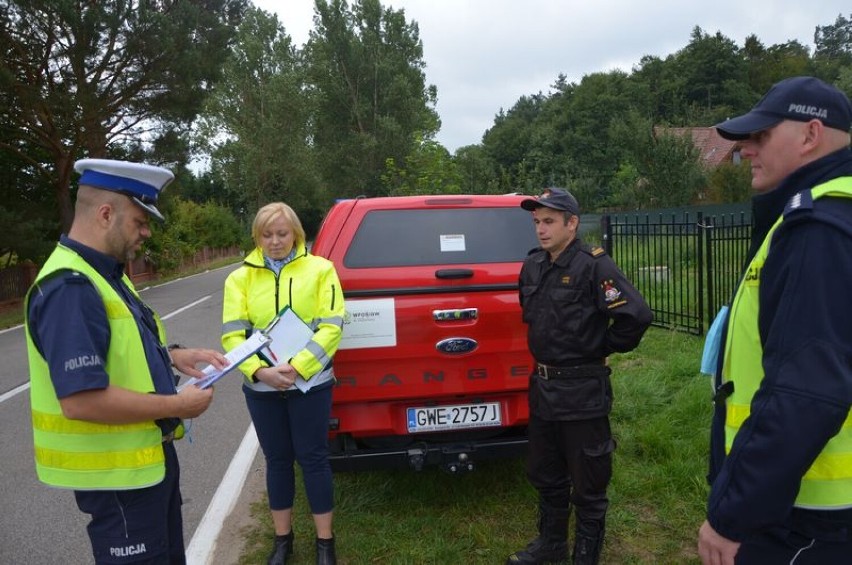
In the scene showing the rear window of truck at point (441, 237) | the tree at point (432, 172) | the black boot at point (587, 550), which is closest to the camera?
the black boot at point (587, 550)

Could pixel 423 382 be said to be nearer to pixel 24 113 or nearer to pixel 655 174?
pixel 24 113

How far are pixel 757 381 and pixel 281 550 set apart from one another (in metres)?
2.65

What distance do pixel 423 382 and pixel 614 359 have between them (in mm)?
4675

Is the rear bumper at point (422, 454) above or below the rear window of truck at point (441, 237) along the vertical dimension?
below

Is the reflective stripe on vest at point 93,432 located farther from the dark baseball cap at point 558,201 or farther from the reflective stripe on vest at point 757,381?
the dark baseball cap at point 558,201

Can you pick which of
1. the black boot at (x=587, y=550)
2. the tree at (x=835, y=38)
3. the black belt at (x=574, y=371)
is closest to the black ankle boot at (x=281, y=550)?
the black boot at (x=587, y=550)

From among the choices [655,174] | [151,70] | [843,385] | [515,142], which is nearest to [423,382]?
[843,385]

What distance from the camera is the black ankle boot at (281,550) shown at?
3253 millimetres

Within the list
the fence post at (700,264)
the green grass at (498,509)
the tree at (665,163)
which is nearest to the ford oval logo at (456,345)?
the green grass at (498,509)

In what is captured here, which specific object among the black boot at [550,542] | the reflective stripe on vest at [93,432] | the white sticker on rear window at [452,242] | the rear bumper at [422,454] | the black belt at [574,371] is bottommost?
the black boot at [550,542]

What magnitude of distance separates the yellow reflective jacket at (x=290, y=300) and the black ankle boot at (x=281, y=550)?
2.95 ft

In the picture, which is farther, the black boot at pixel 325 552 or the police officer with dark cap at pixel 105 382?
the black boot at pixel 325 552

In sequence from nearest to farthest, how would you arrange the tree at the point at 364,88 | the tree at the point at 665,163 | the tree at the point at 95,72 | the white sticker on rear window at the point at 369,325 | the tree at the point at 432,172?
the white sticker on rear window at the point at 369,325, the tree at the point at 432,172, the tree at the point at 95,72, the tree at the point at 665,163, the tree at the point at 364,88

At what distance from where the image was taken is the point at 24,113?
17703 mm
